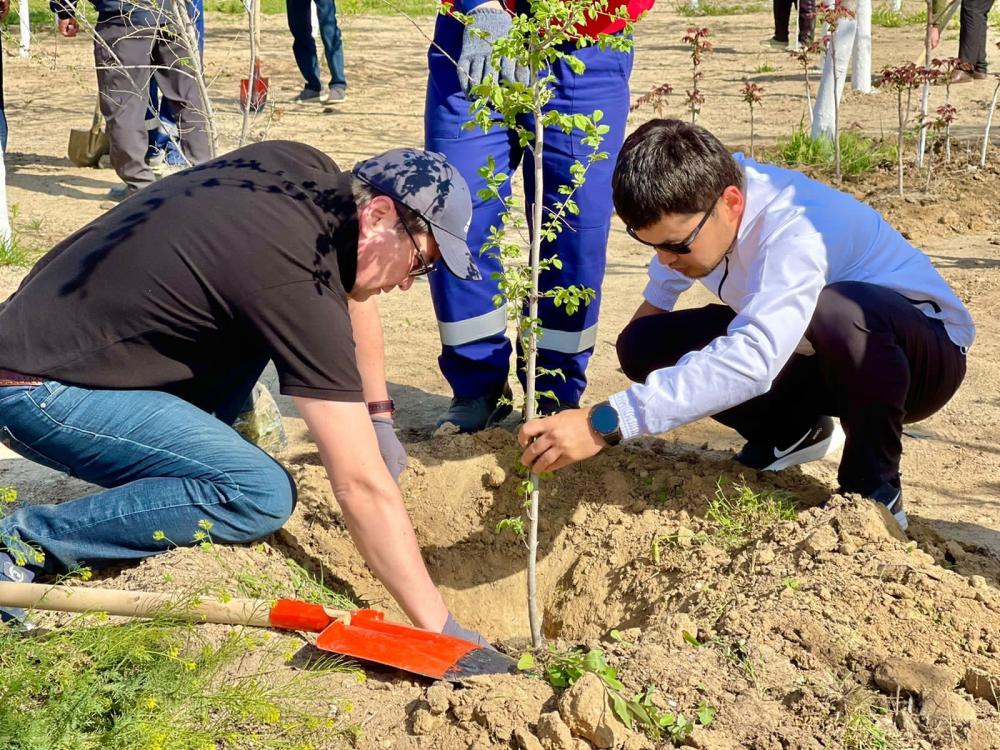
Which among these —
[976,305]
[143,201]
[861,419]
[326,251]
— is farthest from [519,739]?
[976,305]

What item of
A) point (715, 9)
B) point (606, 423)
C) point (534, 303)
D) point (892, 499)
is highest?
point (715, 9)

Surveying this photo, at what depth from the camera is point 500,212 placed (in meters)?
4.08

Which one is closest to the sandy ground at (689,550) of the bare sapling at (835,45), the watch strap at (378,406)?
the watch strap at (378,406)

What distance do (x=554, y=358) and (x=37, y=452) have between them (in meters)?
1.85

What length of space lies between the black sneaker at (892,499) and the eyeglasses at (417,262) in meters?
1.48

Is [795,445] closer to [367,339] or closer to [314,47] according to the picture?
[367,339]

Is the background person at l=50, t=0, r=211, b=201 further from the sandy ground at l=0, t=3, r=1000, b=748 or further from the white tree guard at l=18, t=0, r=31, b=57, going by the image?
the white tree guard at l=18, t=0, r=31, b=57

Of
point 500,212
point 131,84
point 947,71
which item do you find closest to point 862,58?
point 947,71

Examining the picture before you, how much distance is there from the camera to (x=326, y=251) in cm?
279

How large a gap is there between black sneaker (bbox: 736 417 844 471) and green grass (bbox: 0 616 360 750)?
1722mm

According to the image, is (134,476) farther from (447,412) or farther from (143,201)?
(447,412)

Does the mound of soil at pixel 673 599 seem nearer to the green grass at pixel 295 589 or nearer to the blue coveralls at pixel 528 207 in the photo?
the green grass at pixel 295 589

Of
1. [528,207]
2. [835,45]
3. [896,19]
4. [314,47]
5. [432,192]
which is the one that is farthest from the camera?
[896,19]

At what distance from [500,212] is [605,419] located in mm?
1486
